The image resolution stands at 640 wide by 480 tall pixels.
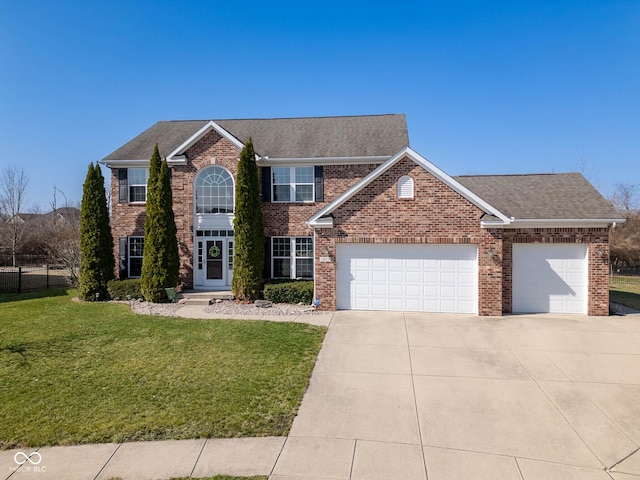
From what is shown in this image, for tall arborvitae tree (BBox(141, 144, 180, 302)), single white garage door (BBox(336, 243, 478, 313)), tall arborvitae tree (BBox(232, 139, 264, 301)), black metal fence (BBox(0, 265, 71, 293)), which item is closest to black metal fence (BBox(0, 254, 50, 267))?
black metal fence (BBox(0, 265, 71, 293))

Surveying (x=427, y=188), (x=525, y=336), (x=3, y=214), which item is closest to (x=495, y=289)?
(x=525, y=336)

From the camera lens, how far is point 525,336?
9.70 m

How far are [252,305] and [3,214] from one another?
44111 mm

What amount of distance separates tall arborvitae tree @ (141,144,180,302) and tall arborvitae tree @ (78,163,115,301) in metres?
2.30

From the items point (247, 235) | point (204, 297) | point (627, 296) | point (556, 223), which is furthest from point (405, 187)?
point (627, 296)

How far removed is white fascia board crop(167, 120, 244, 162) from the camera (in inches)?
608

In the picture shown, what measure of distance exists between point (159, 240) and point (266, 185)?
496cm

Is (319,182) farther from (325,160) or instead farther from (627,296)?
(627,296)

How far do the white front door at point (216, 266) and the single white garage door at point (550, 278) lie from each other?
11.3 meters

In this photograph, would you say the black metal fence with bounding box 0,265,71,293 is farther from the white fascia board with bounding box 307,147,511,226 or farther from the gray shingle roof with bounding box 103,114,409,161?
the white fascia board with bounding box 307,147,511,226

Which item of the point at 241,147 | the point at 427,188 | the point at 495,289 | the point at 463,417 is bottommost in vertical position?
the point at 463,417

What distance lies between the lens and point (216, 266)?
15.9 meters

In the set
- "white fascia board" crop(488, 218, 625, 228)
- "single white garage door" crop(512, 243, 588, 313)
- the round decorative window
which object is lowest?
"single white garage door" crop(512, 243, 588, 313)

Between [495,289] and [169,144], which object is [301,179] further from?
[495,289]
